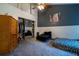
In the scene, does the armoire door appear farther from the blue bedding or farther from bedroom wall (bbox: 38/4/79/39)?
the blue bedding

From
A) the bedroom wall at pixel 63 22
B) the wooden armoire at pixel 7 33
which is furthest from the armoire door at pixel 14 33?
the bedroom wall at pixel 63 22

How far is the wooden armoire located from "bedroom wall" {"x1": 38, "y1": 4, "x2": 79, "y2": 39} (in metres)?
0.43

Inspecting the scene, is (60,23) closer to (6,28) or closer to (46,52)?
(46,52)

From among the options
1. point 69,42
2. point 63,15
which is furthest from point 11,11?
point 69,42

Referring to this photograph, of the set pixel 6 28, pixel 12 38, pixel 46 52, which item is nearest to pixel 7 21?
pixel 6 28

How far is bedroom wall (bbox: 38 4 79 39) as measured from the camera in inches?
104

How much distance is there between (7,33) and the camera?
262 cm

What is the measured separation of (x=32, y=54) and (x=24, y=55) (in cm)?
13

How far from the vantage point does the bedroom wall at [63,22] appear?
2650mm

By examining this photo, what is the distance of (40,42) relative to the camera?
8.87 ft

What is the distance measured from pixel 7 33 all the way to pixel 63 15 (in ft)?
3.00

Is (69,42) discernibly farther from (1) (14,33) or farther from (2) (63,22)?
(1) (14,33)

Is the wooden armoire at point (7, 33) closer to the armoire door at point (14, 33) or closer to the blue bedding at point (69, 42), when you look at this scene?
the armoire door at point (14, 33)

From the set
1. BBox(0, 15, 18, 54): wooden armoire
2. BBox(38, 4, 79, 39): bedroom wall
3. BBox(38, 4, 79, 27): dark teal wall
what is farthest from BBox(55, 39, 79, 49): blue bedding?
BBox(0, 15, 18, 54): wooden armoire
